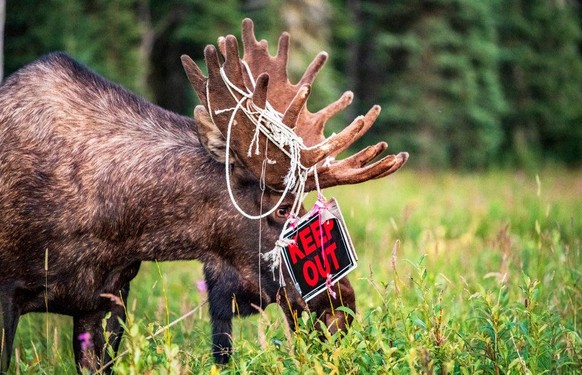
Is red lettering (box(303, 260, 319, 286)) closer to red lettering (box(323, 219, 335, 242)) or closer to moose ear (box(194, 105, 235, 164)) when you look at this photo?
red lettering (box(323, 219, 335, 242))

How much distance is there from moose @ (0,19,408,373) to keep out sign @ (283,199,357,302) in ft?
0.27

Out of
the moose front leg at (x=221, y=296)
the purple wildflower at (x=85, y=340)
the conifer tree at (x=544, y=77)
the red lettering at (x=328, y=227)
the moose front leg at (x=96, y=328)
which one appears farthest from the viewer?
the conifer tree at (x=544, y=77)

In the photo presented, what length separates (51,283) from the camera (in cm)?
409

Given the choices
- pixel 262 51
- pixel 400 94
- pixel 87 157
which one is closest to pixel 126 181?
pixel 87 157

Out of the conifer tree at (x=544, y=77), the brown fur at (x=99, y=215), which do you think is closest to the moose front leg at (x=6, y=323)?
the brown fur at (x=99, y=215)

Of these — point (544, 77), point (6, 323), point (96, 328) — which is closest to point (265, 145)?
point (96, 328)

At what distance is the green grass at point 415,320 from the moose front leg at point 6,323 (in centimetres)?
15

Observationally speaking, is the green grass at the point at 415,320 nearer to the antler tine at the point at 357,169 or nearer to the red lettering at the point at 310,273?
the red lettering at the point at 310,273

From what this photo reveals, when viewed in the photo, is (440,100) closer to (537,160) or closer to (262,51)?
(537,160)

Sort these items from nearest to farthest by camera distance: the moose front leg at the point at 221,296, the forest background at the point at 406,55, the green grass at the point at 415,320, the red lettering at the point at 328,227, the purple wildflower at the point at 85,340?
the green grass at the point at 415,320 → the purple wildflower at the point at 85,340 → the red lettering at the point at 328,227 → the moose front leg at the point at 221,296 → the forest background at the point at 406,55

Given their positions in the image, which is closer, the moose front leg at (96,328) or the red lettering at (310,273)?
the red lettering at (310,273)

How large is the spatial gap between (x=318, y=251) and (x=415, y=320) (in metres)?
0.72

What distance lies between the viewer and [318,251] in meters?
4.09

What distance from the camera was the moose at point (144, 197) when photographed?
→ 4098 mm
